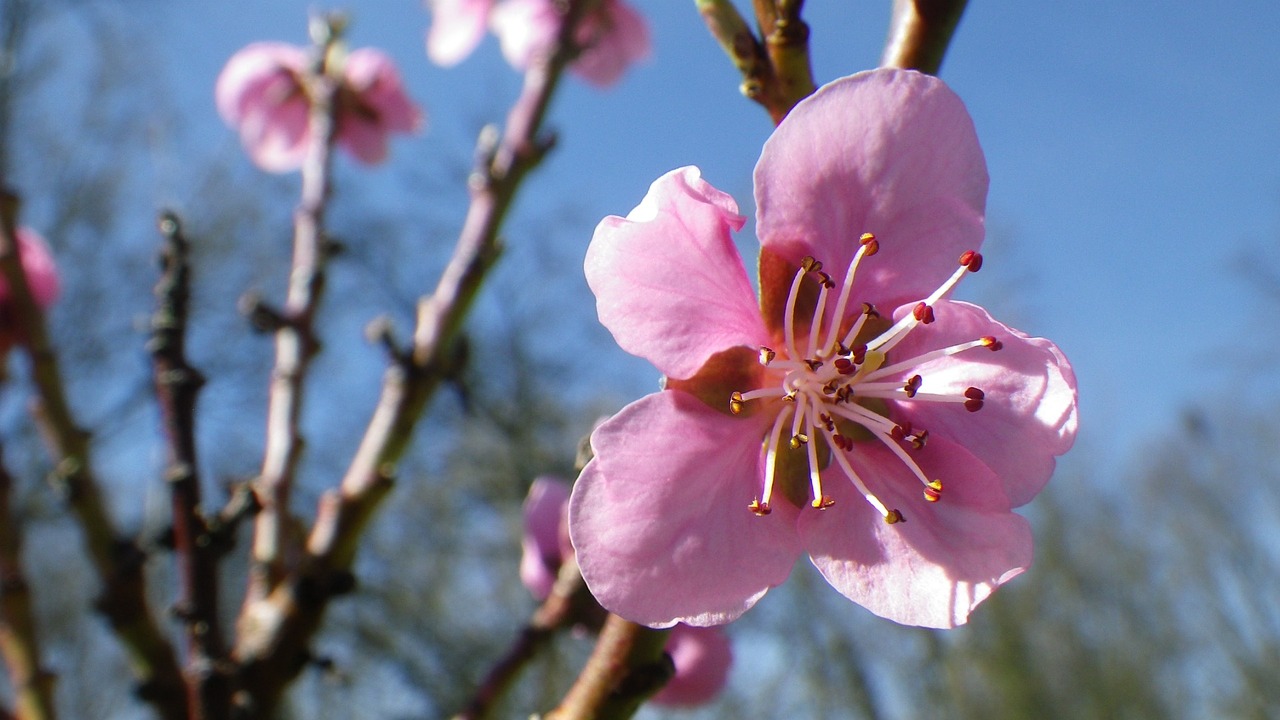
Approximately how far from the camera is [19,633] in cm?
102

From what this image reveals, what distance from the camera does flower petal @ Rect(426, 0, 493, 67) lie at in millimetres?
1829

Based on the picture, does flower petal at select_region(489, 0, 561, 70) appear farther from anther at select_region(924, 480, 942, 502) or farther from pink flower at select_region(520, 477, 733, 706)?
anther at select_region(924, 480, 942, 502)

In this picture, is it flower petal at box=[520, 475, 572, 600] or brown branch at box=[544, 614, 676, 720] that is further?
flower petal at box=[520, 475, 572, 600]

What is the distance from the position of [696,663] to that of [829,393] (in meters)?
0.36

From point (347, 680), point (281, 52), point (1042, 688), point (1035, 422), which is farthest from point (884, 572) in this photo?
point (1042, 688)

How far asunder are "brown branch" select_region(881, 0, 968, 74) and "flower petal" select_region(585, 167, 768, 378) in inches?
6.5

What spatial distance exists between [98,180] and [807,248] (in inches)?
326

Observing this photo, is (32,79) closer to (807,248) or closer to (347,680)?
(347,680)

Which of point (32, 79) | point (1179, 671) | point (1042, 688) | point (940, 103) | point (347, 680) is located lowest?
point (1179, 671)

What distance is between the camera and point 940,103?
0.57 metres

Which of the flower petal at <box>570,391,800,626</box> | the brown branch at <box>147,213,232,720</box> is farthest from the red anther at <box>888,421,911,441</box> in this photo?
the brown branch at <box>147,213,232,720</box>

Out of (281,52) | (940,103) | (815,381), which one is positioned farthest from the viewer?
(281,52)

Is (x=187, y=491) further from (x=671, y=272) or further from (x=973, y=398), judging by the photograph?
(x=973, y=398)

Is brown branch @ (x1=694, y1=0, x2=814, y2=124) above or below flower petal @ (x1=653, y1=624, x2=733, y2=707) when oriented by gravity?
above
